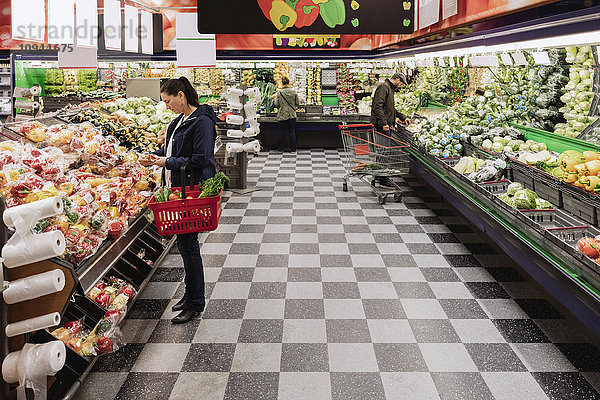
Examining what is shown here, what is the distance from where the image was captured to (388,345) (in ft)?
11.4

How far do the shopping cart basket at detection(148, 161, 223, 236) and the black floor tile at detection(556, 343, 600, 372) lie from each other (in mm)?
2476

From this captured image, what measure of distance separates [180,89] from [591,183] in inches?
123

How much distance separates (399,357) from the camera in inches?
130

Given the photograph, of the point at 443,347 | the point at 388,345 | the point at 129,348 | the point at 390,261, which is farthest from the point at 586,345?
the point at 129,348

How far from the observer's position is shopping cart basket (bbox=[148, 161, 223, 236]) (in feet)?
11.7

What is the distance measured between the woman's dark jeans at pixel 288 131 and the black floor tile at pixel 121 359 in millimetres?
9384

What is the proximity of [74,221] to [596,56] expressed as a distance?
4306mm

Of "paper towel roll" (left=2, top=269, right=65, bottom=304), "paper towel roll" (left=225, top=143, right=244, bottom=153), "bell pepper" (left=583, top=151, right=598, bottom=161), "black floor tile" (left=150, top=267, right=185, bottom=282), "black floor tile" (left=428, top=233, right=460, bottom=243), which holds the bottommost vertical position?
"black floor tile" (left=150, top=267, right=185, bottom=282)

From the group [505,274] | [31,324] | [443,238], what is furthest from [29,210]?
[443,238]

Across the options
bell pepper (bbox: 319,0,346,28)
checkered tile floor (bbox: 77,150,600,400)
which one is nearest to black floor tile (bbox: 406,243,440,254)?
checkered tile floor (bbox: 77,150,600,400)

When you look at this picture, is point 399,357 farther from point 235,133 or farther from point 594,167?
point 235,133

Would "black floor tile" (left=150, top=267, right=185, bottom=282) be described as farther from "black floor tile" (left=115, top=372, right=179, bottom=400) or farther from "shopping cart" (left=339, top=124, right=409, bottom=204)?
"shopping cart" (left=339, top=124, right=409, bottom=204)

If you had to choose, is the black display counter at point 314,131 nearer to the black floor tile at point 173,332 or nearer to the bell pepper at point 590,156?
the bell pepper at point 590,156

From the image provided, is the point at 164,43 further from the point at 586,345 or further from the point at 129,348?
the point at 586,345
